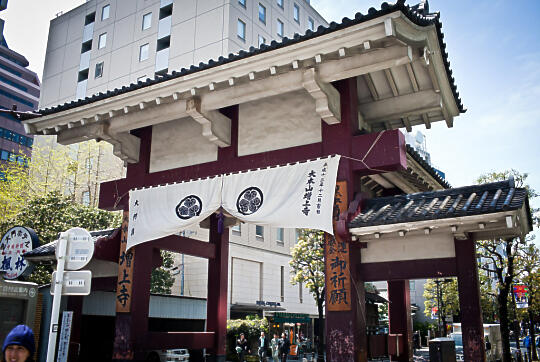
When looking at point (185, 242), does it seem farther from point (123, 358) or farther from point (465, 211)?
point (465, 211)

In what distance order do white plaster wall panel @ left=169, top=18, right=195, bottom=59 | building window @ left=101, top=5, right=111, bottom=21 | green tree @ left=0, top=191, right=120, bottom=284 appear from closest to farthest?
green tree @ left=0, top=191, right=120, bottom=284
white plaster wall panel @ left=169, top=18, right=195, bottom=59
building window @ left=101, top=5, right=111, bottom=21

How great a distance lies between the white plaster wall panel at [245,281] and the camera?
36969 mm

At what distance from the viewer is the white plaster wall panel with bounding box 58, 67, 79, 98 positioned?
45406 millimetres

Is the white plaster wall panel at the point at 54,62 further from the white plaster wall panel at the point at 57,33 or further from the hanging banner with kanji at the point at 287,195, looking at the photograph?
the hanging banner with kanji at the point at 287,195

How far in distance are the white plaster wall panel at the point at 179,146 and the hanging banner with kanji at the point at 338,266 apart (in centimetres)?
379

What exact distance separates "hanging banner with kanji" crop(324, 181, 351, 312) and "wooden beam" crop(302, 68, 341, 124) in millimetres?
1481

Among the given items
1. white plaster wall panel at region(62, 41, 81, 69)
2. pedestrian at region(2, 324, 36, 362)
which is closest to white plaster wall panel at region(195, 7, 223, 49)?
white plaster wall panel at region(62, 41, 81, 69)

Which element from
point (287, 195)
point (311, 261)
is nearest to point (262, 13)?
point (311, 261)

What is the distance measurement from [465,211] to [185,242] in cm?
801

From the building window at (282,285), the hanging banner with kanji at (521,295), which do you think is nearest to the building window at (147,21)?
the building window at (282,285)

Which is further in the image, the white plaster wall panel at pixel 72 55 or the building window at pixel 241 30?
the white plaster wall panel at pixel 72 55

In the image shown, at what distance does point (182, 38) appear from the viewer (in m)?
39.8

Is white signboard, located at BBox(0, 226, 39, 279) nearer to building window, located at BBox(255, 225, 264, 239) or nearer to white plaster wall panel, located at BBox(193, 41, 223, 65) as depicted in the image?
white plaster wall panel, located at BBox(193, 41, 223, 65)

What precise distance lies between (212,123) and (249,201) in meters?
2.17
